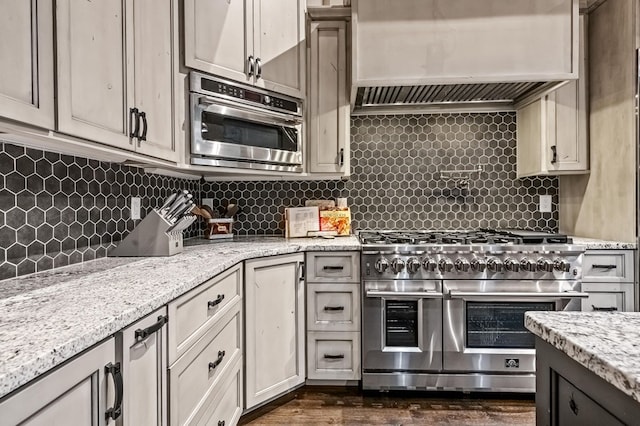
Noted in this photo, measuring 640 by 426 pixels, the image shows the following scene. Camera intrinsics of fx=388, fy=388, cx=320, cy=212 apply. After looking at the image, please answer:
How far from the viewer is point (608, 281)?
7.68 feet

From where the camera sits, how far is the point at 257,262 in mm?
2064

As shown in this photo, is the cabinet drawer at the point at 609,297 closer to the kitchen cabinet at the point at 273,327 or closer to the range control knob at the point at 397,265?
the range control knob at the point at 397,265

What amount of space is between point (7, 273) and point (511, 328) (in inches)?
97.4

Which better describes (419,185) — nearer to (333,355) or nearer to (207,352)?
(333,355)

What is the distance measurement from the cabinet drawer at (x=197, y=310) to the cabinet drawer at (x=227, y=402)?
12.1 inches

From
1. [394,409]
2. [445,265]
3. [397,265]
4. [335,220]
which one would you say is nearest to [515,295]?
[445,265]

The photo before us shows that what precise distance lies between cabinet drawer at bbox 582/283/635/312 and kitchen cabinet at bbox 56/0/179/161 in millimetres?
2507

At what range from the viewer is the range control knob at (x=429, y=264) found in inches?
91.6

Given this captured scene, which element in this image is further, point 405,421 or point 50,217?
point 405,421

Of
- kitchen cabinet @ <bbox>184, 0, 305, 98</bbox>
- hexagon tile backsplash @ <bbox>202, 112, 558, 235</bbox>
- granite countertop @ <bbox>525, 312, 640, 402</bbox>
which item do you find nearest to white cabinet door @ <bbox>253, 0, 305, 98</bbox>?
kitchen cabinet @ <bbox>184, 0, 305, 98</bbox>

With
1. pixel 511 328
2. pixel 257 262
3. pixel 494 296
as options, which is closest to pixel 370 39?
pixel 257 262

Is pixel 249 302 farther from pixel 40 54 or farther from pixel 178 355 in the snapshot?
pixel 40 54

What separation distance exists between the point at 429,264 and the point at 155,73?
5.80 ft

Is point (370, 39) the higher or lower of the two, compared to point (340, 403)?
higher
